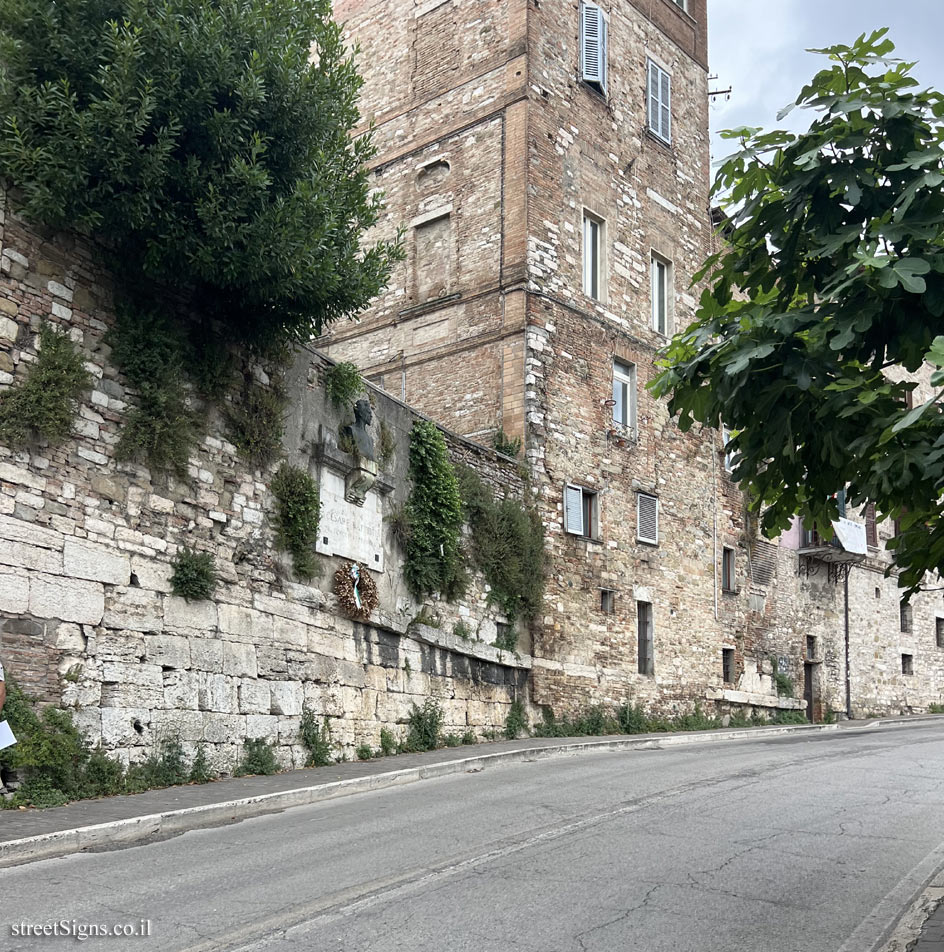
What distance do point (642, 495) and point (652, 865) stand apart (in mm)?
14082

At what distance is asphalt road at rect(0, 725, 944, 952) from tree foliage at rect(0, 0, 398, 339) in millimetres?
5459

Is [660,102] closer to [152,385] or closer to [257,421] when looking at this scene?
[257,421]

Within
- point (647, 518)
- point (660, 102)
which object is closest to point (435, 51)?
point (660, 102)

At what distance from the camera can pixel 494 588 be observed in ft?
57.0

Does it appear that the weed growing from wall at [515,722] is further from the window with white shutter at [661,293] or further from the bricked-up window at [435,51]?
the bricked-up window at [435,51]

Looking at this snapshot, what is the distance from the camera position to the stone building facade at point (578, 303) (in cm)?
1942

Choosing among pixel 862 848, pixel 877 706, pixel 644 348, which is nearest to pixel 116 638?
pixel 862 848

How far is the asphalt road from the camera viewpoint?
5.64m

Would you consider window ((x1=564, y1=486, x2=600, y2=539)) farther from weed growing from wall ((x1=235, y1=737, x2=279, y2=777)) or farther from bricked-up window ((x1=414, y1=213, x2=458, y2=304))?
weed growing from wall ((x1=235, y1=737, x2=279, y2=777))

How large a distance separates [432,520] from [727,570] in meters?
9.71

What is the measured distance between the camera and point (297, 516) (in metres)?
13.4

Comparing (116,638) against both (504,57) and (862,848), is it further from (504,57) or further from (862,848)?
(504,57)

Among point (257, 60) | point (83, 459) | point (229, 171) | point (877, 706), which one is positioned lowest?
point (877, 706)

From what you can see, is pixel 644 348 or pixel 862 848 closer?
pixel 862 848
